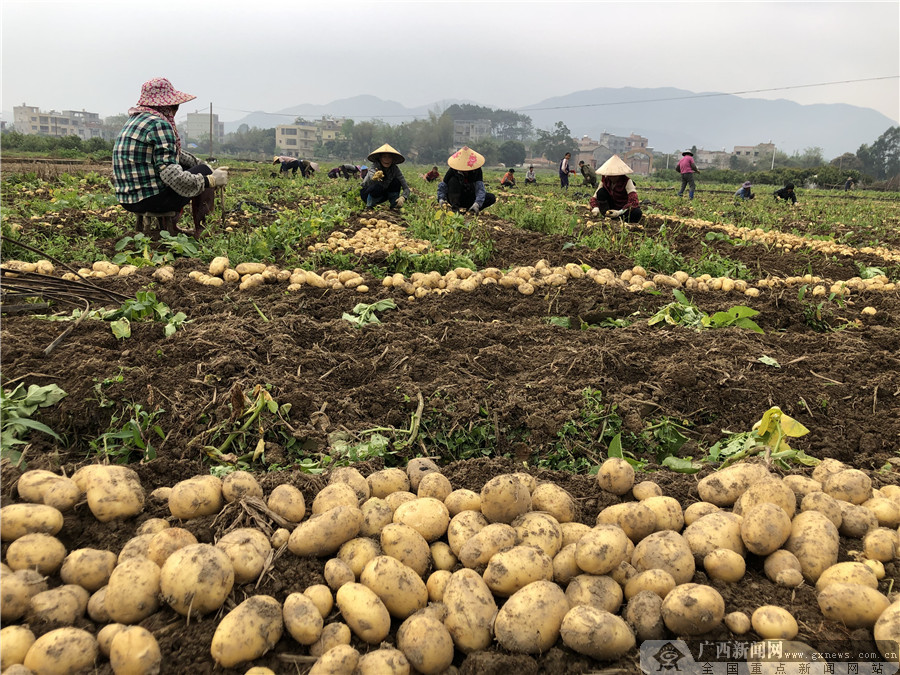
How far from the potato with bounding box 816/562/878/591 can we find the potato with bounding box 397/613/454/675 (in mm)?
1007

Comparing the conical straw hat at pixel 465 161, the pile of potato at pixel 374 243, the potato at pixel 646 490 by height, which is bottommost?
the potato at pixel 646 490

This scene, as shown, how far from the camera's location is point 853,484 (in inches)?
74.1

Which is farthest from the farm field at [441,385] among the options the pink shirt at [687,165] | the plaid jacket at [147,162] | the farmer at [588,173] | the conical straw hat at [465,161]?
the farmer at [588,173]

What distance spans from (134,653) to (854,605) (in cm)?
170

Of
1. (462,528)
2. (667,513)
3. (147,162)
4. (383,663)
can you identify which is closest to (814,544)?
(667,513)

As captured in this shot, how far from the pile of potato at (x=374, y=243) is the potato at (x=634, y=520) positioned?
13.0 ft

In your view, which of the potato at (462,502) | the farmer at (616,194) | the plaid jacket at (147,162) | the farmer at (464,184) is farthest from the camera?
the farmer at (464,184)

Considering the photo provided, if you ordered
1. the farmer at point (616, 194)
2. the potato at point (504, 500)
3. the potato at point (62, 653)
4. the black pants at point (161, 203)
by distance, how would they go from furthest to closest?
the farmer at point (616, 194) < the black pants at point (161, 203) < the potato at point (504, 500) < the potato at point (62, 653)

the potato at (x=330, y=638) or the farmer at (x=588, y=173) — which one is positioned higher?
the farmer at (x=588, y=173)

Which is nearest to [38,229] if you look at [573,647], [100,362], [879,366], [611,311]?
[100,362]

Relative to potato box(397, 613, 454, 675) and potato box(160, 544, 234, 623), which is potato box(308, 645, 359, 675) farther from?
potato box(160, 544, 234, 623)

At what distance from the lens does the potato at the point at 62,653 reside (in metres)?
1.24

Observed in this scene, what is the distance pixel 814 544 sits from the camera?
5.24ft

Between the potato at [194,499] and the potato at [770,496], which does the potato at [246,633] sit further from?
the potato at [770,496]
